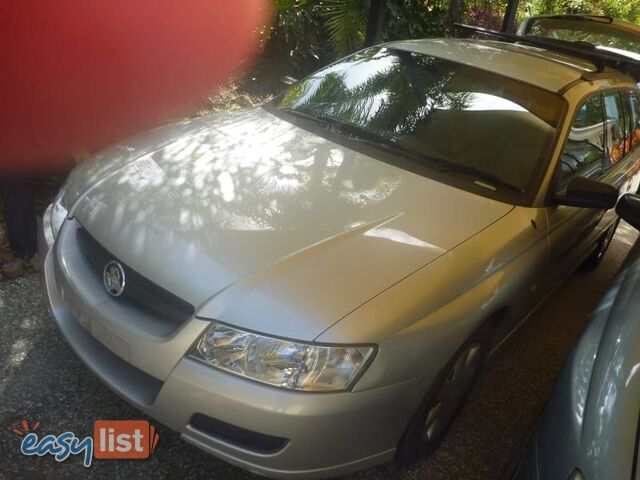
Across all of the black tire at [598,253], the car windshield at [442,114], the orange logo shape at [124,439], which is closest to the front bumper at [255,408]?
the orange logo shape at [124,439]

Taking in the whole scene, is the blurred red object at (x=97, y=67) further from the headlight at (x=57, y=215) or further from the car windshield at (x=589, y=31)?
the car windshield at (x=589, y=31)

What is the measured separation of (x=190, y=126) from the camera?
3062mm

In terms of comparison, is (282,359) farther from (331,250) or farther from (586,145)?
(586,145)

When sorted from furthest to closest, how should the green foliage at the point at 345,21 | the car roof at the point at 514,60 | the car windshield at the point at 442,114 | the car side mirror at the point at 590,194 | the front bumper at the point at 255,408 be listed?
the green foliage at the point at 345,21
the car roof at the point at 514,60
the car windshield at the point at 442,114
the car side mirror at the point at 590,194
the front bumper at the point at 255,408

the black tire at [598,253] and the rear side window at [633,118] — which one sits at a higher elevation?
the rear side window at [633,118]

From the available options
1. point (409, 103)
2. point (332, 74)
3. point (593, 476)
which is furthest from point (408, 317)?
point (332, 74)

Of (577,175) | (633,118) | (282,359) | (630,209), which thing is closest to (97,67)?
(282,359)

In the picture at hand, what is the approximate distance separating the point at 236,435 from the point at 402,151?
5.14ft

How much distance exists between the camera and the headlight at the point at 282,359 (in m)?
1.82

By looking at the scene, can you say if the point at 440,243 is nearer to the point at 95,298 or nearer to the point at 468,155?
the point at 468,155

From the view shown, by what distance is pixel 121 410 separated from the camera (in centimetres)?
237

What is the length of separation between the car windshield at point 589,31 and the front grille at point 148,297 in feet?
19.0

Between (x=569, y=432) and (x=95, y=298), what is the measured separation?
1560mm

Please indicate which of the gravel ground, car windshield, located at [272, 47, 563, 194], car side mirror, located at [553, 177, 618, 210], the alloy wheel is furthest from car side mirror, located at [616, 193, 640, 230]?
the alloy wheel
